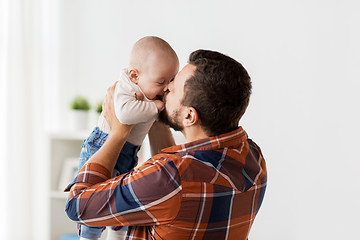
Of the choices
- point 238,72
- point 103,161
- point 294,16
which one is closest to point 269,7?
point 294,16

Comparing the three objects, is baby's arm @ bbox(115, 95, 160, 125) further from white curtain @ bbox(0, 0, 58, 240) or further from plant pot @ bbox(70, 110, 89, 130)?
white curtain @ bbox(0, 0, 58, 240)

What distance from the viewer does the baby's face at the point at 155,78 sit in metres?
1.48

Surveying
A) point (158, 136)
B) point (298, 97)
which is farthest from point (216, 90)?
point (298, 97)

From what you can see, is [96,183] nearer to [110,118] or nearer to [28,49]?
[110,118]

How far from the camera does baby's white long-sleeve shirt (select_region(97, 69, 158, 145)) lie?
1.40 meters

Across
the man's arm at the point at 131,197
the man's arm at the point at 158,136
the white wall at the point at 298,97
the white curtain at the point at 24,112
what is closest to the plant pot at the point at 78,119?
the white curtain at the point at 24,112

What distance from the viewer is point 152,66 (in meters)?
1.49

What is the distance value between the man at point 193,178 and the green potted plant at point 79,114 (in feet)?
6.96

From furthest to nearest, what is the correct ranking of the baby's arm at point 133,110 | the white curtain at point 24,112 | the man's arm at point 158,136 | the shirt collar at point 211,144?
1. the white curtain at point 24,112
2. the man's arm at point 158,136
3. the baby's arm at point 133,110
4. the shirt collar at point 211,144

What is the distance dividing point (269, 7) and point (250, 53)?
12.2 inches

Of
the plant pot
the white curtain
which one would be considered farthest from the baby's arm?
the white curtain

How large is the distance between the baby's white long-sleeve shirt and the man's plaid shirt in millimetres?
169

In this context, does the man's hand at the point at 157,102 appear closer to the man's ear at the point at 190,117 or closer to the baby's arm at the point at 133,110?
the baby's arm at the point at 133,110

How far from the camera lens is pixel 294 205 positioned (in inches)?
109
